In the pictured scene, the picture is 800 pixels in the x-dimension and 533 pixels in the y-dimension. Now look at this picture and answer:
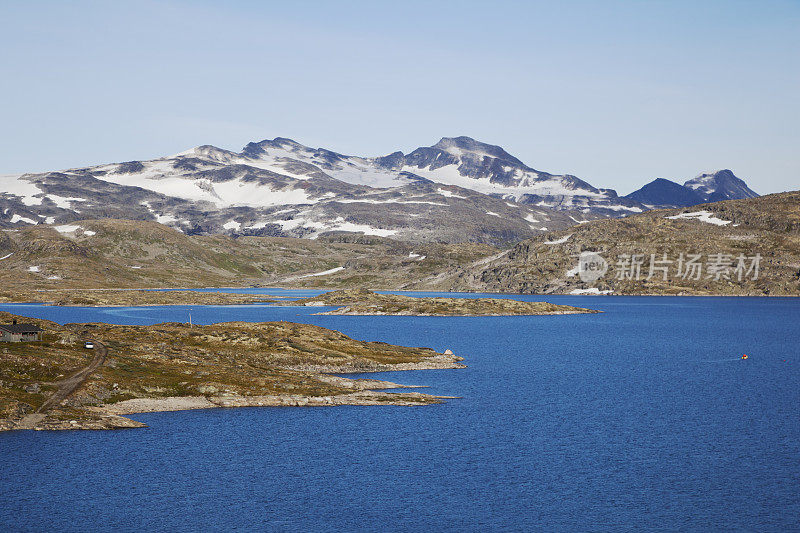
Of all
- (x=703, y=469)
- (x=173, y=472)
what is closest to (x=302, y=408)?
(x=173, y=472)

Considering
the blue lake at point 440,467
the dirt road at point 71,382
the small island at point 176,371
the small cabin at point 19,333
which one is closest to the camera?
the blue lake at point 440,467

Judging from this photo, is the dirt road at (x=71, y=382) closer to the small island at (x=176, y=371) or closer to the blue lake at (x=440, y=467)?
the small island at (x=176, y=371)

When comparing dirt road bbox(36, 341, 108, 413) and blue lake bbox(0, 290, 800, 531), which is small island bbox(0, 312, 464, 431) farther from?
blue lake bbox(0, 290, 800, 531)

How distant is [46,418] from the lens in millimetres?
89688

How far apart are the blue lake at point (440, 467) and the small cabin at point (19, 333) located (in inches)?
1624

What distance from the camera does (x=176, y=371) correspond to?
4707 inches

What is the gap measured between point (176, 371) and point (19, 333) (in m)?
29.0

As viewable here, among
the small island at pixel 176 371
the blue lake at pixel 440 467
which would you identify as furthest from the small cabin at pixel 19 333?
the blue lake at pixel 440 467

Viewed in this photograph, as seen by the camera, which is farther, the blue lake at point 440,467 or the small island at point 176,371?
the small island at point 176,371

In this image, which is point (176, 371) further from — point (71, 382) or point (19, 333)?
point (19, 333)

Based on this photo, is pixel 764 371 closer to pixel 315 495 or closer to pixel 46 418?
pixel 315 495

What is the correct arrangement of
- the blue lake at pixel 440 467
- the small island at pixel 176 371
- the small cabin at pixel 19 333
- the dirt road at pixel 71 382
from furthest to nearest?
the small cabin at pixel 19 333
the small island at pixel 176 371
the dirt road at pixel 71 382
the blue lake at pixel 440 467

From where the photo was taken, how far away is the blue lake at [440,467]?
202ft

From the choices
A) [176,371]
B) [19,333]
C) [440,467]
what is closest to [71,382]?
[176,371]
